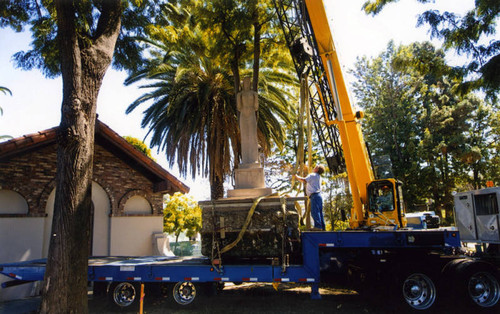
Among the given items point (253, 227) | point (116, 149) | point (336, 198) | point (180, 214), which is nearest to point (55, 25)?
point (116, 149)

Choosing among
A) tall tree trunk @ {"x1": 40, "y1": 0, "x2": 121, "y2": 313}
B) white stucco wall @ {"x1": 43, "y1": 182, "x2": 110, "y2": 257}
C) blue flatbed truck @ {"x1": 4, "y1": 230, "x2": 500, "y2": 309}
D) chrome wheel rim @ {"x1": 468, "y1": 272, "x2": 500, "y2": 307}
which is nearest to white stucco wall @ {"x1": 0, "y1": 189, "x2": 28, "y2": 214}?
white stucco wall @ {"x1": 43, "y1": 182, "x2": 110, "y2": 257}

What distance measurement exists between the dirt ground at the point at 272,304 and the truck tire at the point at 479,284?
0.33m

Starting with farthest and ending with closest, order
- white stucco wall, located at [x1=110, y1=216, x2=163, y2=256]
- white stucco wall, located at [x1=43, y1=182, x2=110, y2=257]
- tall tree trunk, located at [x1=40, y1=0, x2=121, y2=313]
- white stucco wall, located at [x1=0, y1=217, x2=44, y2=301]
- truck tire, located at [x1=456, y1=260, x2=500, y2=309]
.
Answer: white stucco wall, located at [x1=110, y1=216, x2=163, y2=256], white stucco wall, located at [x1=43, y1=182, x2=110, y2=257], white stucco wall, located at [x1=0, y1=217, x2=44, y2=301], truck tire, located at [x1=456, y1=260, x2=500, y2=309], tall tree trunk, located at [x1=40, y1=0, x2=121, y2=313]

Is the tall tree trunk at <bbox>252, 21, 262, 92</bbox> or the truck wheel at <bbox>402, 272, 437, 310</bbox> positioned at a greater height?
the tall tree trunk at <bbox>252, 21, 262, 92</bbox>

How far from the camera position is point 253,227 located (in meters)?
7.42

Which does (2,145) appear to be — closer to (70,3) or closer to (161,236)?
(70,3)

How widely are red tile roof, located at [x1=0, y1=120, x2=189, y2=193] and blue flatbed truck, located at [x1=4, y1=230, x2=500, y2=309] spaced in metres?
3.39

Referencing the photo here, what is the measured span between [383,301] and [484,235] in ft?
8.90

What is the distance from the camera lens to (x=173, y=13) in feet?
35.0

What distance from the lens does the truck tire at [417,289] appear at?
23.4 feet

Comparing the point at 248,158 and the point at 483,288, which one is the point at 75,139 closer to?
the point at 248,158

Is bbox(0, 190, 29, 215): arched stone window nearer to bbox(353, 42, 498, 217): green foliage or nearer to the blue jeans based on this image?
the blue jeans

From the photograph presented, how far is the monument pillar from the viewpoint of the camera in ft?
27.8

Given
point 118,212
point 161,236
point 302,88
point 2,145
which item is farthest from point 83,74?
point 161,236
